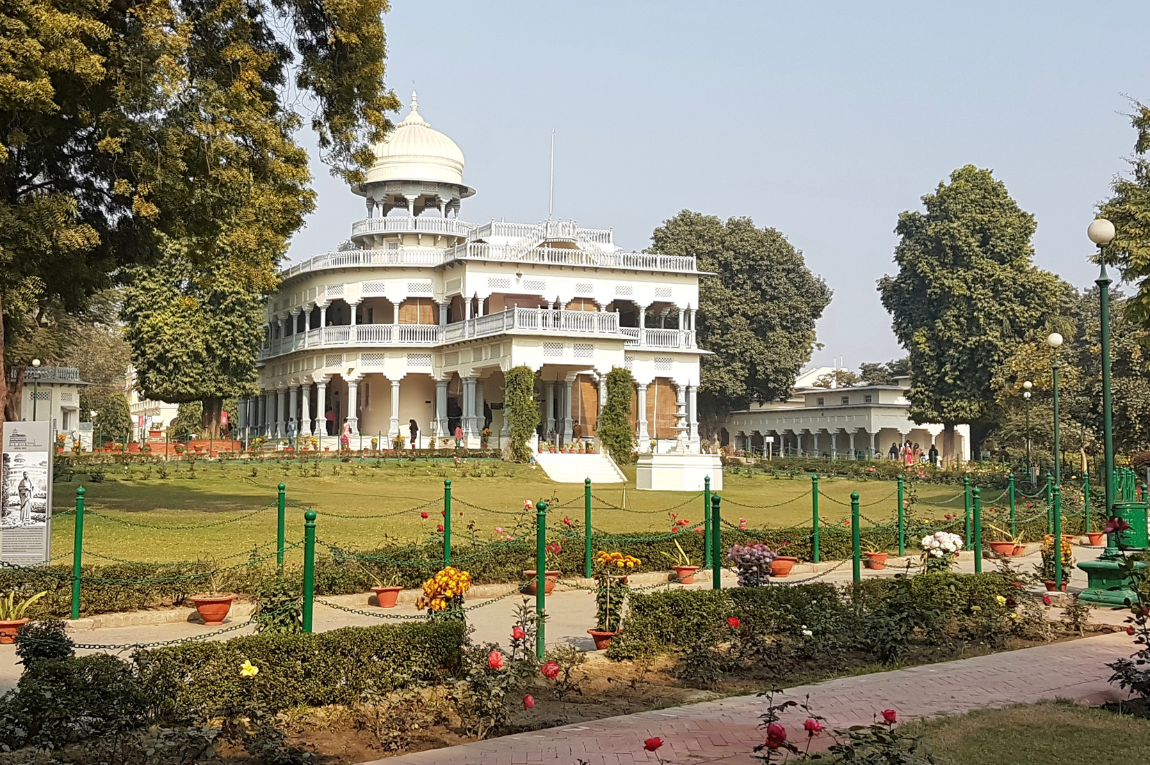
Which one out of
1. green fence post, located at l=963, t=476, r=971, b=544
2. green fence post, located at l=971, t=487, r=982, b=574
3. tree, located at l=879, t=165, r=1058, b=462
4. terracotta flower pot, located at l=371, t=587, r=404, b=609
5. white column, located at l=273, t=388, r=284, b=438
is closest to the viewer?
terracotta flower pot, located at l=371, t=587, r=404, b=609

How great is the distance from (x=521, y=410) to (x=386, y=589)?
2406 cm

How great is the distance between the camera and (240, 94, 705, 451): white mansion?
44875 millimetres

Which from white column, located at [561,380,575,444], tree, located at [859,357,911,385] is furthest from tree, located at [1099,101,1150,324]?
tree, located at [859,357,911,385]

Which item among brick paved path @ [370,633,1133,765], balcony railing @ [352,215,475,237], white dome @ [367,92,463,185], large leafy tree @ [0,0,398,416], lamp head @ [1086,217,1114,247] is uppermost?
white dome @ [367,92,463,185]

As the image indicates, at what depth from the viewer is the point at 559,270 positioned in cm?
4631

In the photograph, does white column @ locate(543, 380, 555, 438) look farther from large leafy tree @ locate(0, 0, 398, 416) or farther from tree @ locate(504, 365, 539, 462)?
large leafy tree @ locate(0, 0, 398, 416)

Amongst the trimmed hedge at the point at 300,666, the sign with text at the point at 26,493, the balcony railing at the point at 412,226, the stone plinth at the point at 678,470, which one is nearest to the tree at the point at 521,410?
the stone plinth at the point at 678,470

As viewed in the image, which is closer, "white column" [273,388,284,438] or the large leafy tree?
the large leafy tree

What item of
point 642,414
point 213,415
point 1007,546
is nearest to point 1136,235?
point 1007,546

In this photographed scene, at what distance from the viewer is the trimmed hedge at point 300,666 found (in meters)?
7.18

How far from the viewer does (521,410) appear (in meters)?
36.9

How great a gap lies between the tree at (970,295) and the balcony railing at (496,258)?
36.9ft

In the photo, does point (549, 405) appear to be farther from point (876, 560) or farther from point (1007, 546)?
point (876, 560)

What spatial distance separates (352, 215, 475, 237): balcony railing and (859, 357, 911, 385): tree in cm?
3454
